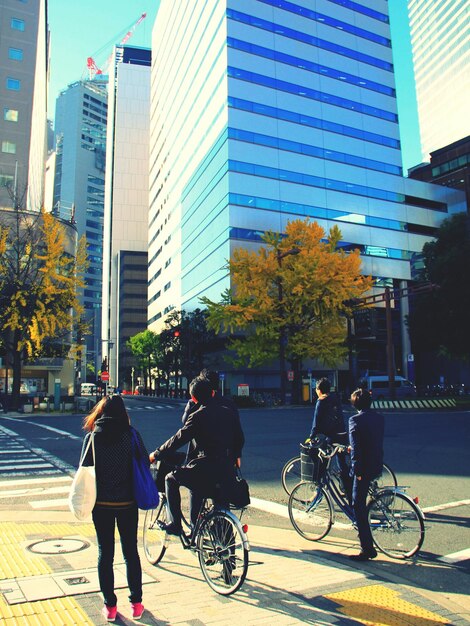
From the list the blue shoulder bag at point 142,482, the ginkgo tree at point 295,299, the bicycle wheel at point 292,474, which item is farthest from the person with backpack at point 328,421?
the ginkgo tree at point 295,299

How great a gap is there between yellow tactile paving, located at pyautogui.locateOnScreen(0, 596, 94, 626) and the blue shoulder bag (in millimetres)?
870

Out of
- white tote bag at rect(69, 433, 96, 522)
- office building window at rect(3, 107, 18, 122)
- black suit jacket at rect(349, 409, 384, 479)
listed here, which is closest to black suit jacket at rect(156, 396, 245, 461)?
white tote bag at rect(69, 433, 96, 522)

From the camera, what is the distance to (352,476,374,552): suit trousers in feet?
17.1

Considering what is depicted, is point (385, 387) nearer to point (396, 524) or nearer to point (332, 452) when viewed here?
point (332, 452)

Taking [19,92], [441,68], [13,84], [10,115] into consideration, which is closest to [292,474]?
[10,115]

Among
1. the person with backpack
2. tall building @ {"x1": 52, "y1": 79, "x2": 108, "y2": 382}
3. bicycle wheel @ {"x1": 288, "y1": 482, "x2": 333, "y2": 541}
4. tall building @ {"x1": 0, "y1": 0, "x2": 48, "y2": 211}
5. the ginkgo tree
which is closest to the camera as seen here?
bicycle wheel @ {"x1": 288, "y1": 482, "x2": 333, "y2": 541}

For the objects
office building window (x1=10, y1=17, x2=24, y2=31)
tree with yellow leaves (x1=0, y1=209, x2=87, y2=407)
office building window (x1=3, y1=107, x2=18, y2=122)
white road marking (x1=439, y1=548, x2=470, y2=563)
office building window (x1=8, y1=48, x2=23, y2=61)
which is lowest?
white road marking (x1=439, y1=548, x2=470, y2=563)

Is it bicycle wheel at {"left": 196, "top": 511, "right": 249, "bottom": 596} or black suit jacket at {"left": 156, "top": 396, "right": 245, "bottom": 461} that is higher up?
black suit jacket at {"left": 156, "top": 396, "right": 245, "bottom": 461}

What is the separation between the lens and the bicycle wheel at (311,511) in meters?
5.90

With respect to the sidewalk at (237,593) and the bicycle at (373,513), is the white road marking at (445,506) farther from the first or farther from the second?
the sidewalk at (237,593)

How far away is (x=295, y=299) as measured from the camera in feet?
120

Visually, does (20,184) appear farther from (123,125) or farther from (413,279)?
(123,125)

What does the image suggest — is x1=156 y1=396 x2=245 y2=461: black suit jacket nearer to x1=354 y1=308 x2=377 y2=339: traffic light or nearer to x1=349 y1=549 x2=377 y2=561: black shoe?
x1=349 y1=549 x2=377 y2=561: black shoe

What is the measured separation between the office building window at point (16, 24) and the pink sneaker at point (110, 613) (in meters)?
67.4
